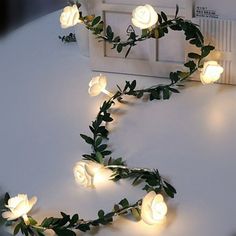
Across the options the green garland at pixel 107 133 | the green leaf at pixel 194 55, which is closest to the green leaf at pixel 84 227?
the green garland at pixel 107 133

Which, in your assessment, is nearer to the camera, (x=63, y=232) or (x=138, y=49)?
(x=63, y=232)

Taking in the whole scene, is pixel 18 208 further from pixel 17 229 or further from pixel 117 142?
pixel 117 142

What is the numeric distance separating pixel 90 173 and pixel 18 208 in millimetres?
150

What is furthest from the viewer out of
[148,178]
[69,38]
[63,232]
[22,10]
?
[22,10]

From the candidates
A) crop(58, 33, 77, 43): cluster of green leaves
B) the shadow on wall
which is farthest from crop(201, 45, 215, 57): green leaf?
the shadow on wall

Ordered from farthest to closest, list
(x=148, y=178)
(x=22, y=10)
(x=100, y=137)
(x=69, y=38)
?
(x=22, y=10) < (x=69, y=38) < (x=100, y=137) < (x=148, y=178)

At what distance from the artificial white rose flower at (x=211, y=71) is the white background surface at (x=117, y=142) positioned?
36mm

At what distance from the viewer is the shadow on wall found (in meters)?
1.94

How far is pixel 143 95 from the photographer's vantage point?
1.30 metres

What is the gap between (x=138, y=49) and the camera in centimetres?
139

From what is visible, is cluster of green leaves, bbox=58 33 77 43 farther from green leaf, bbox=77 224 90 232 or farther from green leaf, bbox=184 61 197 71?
green leaf, bbox=77 224 90 232

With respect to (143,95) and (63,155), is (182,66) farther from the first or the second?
(63,155)

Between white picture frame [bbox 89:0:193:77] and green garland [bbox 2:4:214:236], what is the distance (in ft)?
0.08

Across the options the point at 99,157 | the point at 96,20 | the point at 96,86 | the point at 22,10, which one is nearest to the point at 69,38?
the point at 96,20
